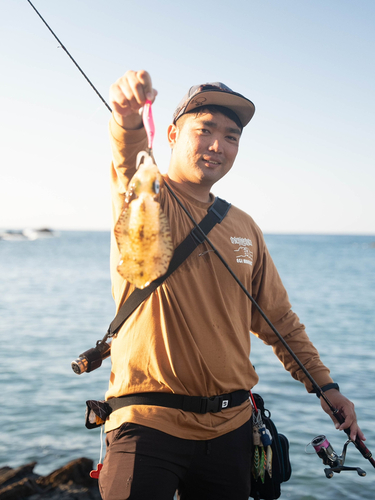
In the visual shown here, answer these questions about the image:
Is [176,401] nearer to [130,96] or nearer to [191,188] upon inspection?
[191,188]

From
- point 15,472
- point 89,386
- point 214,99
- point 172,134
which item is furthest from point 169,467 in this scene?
point 89,386

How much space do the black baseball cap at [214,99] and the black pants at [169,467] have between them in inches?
74.4

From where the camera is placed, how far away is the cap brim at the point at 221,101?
281cm

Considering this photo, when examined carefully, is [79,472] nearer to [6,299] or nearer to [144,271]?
[144,271]

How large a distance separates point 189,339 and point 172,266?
0.40 meters

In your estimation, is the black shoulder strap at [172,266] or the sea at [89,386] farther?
the sea at [89,386]

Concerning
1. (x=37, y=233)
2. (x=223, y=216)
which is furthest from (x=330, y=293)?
(x=37, y=233)

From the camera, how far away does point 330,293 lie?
27.8m

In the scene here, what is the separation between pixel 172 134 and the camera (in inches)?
120

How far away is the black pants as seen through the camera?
2.29m

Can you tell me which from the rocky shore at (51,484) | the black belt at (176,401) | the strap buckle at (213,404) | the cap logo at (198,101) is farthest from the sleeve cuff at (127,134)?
the rocky shore at (51,484)

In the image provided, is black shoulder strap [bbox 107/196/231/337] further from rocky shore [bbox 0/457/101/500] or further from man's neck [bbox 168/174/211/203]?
rocky shore [bbox 0/457/101/500]

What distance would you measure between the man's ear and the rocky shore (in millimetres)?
4269

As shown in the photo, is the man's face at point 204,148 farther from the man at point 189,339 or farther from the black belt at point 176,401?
the black belt at point 176,401
